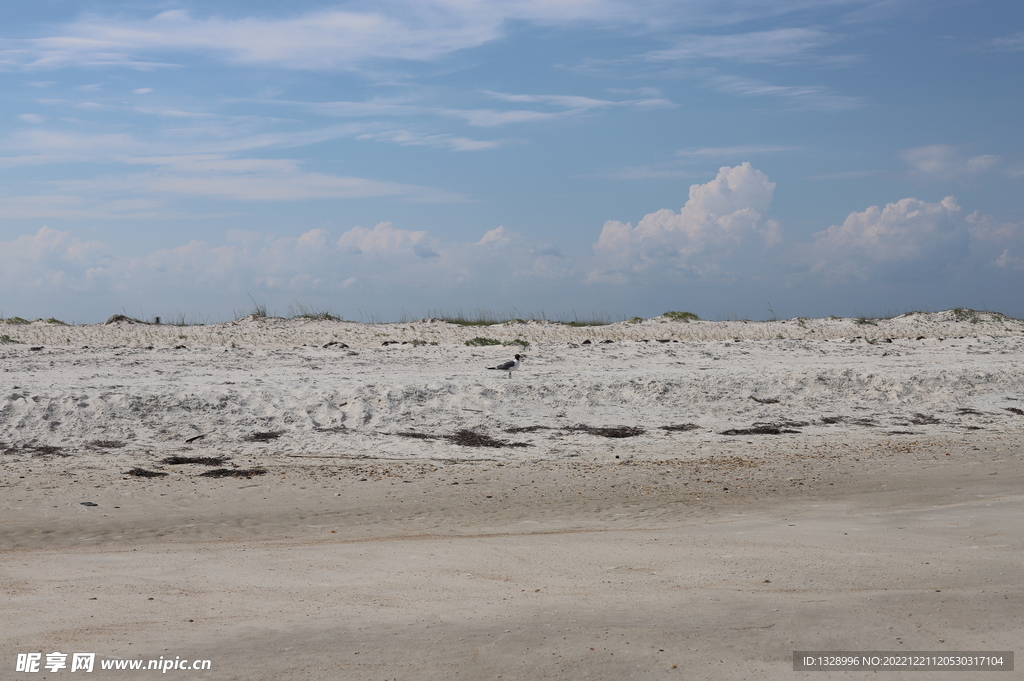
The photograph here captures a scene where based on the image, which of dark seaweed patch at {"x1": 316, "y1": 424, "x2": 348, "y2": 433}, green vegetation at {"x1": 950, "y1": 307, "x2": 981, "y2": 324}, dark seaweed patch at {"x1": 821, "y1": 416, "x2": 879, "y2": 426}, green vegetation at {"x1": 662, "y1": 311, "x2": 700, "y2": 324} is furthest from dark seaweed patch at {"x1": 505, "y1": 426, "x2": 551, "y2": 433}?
green vegetation at {"x1": 950, "y1": 307, "x2": 981, "y2": 324}

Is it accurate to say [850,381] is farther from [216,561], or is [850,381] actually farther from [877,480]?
[216,561]

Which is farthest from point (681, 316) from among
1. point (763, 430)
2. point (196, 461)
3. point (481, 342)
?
point (196, 461)

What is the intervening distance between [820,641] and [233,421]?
8.86m

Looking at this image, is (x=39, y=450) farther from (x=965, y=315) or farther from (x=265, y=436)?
(x=965, y=315)

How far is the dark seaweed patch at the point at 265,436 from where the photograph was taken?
10.4m

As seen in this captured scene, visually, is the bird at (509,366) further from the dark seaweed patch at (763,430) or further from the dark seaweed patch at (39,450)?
the dark seaweed patch at (39,450)

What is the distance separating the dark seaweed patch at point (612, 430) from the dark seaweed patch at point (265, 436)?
4.07 meters

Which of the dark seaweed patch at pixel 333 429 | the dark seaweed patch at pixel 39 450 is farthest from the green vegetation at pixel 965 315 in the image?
the dark seaweed patch at pixel 39 450

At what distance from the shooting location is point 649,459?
381 inches

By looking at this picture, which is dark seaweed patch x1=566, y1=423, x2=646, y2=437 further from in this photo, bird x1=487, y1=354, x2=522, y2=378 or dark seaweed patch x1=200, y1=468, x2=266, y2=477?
dark seaweed patch x1=200, y1=468, x2=266, y2=477

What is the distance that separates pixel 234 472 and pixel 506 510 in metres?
3.44

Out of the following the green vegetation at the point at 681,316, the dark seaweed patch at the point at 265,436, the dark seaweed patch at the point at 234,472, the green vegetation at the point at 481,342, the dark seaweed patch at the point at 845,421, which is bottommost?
the dark seaweed patch at the point at 234,472

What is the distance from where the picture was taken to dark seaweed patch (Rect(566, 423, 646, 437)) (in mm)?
11016

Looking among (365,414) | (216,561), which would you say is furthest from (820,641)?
(365,414)
